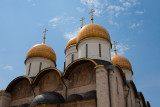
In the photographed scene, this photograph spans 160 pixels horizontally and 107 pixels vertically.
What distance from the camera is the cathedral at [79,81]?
33.5ft

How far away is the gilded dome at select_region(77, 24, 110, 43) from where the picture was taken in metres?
13.5

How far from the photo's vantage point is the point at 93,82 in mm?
11102

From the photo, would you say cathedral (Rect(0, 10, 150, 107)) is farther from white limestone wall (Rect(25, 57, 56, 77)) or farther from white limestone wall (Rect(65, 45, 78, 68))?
white limestone wall (Rect(65, 45, 78, 68))

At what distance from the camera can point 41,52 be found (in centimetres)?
1574

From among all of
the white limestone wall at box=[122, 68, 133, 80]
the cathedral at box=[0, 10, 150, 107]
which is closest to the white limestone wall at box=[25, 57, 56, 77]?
the cathedral at box=[0, 10, 150, 107]

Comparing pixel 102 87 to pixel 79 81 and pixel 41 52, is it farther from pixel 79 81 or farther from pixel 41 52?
pixel 41 52

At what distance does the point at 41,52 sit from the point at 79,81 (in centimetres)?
546

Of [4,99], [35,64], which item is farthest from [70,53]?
[4,99]

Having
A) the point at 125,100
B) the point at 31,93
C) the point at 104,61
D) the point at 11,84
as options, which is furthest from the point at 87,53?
the point at 11,84

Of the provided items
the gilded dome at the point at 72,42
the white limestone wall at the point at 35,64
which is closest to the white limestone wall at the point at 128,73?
the gilded dome at the point at 72,42

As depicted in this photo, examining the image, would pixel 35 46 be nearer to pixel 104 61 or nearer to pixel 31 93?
pixel 31 93

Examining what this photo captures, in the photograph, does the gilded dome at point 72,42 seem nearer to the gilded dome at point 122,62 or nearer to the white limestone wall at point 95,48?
the gilded dome at point 122,62

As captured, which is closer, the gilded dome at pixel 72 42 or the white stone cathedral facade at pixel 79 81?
the white stone cathedral facade at pixel 79 81

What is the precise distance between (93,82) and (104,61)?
2101 mm
